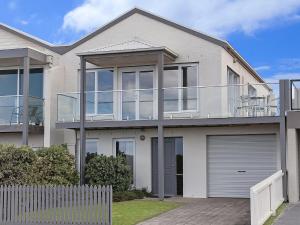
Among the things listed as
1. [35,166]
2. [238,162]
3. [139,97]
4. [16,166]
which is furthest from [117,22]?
[16,166]

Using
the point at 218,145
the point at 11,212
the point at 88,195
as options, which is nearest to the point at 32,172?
the point at 11,212

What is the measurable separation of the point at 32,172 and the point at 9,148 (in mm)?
1112

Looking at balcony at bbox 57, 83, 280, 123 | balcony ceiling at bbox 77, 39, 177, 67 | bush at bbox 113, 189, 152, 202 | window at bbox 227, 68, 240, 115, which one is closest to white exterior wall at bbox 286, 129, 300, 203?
balcony at bbox 57, 83, 280, 123

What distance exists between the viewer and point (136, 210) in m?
16.7

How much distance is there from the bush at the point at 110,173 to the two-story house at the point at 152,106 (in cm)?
128

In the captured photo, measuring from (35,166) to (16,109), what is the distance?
19.1 feet

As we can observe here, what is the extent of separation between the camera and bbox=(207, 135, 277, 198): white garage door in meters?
21.8

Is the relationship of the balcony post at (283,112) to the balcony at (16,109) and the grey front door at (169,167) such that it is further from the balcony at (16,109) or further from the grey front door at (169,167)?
the balcony at (16,109)

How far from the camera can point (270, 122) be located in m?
20.2

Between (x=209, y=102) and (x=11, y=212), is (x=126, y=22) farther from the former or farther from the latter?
(x=11, y=212)

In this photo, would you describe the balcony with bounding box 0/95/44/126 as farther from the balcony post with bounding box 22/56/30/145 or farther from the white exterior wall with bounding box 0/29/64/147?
the balcony post with bounding box 22/56/30/145

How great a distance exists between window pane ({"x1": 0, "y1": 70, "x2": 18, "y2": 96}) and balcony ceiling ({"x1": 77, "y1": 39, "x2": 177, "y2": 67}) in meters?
3.97

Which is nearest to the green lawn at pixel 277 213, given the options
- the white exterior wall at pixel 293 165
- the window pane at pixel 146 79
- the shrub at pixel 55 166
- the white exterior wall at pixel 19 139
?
the white exterior wall at pixel 293 165

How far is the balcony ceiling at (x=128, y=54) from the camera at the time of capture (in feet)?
70.3
